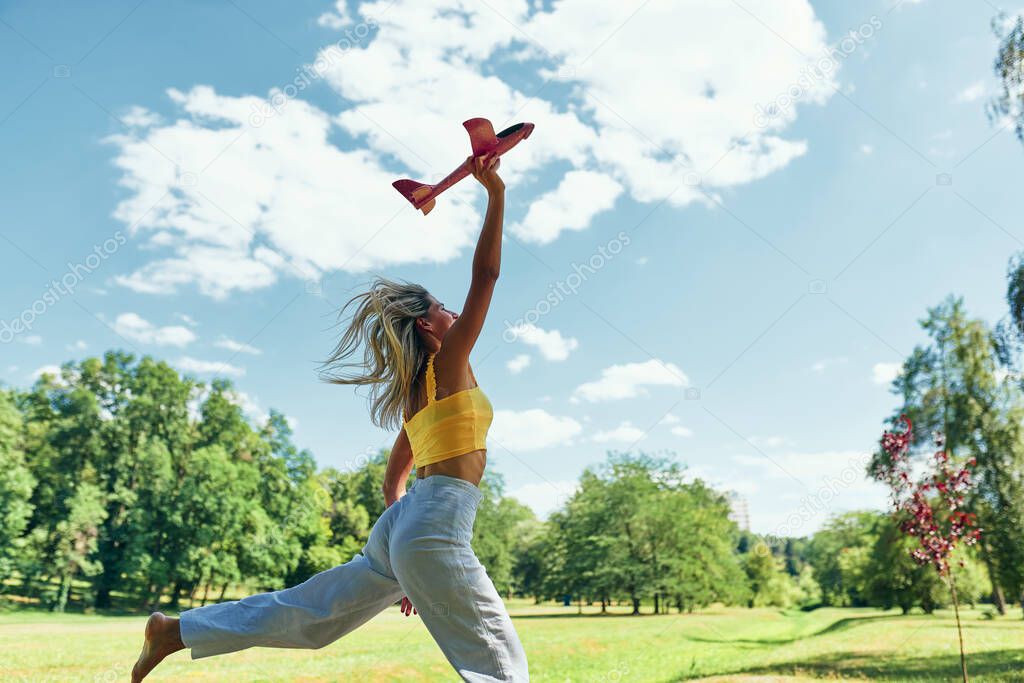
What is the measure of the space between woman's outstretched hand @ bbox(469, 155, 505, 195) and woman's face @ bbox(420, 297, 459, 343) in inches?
22.3

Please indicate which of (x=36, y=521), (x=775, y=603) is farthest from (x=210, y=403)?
(x=775, y=603)

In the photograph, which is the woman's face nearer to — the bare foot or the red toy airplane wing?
the red toy airplane wing

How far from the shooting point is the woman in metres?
2.63

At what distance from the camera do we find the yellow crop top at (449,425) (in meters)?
2.76

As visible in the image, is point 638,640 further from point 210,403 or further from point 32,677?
point 210,403

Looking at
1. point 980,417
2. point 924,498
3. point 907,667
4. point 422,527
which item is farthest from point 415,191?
point 980,417

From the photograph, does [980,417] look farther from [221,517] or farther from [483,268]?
[221,517]

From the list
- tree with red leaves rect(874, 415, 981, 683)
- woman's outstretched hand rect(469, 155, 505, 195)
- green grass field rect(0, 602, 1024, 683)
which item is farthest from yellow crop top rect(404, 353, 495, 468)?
tree with red leaves rect(874, 415, 981, 683)

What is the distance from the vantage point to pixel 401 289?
2.98m

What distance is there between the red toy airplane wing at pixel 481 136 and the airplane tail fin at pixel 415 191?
0.54 metres

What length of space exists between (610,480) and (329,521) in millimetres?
18243

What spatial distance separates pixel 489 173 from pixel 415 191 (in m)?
0.65

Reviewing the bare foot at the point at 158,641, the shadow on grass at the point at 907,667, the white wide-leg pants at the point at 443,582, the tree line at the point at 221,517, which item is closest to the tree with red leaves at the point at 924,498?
the shadow on grass at the point at 907,667

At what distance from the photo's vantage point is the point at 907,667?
11117mm
